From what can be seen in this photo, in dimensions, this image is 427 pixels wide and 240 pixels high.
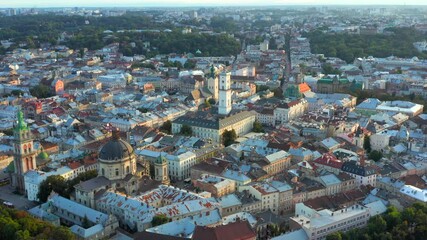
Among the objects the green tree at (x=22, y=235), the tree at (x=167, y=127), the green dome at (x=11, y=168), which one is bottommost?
the tree at (x=167, y=127)

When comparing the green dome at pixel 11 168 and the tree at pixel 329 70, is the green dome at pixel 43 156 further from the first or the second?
the tree at pixel 329 70

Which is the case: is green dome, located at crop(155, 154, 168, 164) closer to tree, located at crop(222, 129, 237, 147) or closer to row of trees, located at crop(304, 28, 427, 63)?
tree, located at crop(222, 129, 237, 147)

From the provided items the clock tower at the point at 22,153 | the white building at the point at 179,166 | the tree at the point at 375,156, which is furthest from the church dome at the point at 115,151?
the tree at the point at 375,156

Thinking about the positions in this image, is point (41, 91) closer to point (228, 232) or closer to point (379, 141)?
point (379, 141)

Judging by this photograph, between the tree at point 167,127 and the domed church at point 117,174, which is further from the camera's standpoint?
the tree at point 167,127

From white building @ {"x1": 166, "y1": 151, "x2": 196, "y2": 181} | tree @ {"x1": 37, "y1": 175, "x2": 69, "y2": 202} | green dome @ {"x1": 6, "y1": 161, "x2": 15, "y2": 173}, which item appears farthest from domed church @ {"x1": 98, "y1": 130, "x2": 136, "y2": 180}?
green dome @ {"x1": 6, "y1": 161, "x2": 15, "y2": 173}

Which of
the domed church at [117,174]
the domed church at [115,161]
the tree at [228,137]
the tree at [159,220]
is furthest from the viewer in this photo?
the tree at [228,137]

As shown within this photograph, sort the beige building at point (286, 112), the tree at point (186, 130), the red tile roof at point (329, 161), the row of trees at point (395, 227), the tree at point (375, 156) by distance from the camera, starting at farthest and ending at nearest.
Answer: the beige building at point (286, 112)
the tree at point (186, 130)
the tree at point (375, 156)
the red tile roof at point (329, 161)
the row of trees at point (395, 227)
